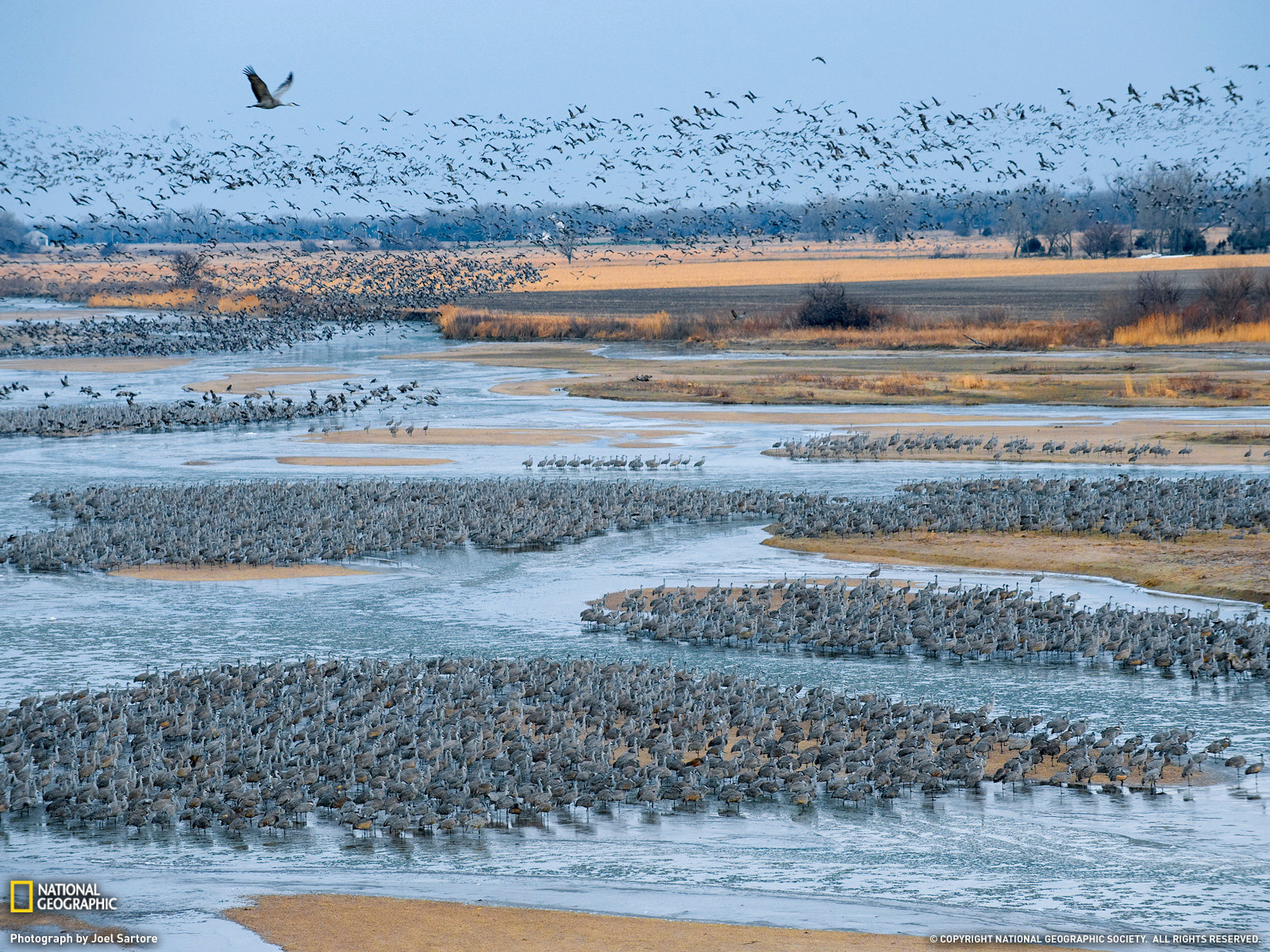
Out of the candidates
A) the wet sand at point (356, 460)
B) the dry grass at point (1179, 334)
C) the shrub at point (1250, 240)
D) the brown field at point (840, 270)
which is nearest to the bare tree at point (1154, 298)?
the dry grass at point (1179, 334)

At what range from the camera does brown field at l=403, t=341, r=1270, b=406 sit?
5259cm

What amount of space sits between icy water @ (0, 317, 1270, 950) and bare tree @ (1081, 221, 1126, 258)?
156 meters

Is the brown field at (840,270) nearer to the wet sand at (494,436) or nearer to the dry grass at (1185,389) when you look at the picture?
the dry grass at (1185,389)

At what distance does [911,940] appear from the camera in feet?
35.8

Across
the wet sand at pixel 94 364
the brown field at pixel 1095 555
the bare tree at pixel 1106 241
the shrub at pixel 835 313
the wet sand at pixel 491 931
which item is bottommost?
the brown field at pixel 1095 555

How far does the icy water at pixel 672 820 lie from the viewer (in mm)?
11750

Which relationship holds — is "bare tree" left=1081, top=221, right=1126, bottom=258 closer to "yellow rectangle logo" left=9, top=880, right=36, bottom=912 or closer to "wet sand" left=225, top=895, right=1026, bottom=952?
"wet sand" left=225, top=895, right=1026, bottom=952

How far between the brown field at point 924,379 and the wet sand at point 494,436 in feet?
30.5

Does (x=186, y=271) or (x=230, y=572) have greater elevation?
(x=186, y=271)

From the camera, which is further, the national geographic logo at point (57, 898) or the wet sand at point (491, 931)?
the national geographic logo at point (57, 898)

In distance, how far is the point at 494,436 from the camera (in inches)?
1761

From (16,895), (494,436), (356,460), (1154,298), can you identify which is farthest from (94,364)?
(16,895)

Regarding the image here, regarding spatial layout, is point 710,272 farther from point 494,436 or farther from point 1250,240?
point 494,436

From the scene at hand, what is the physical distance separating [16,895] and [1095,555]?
758 inches
